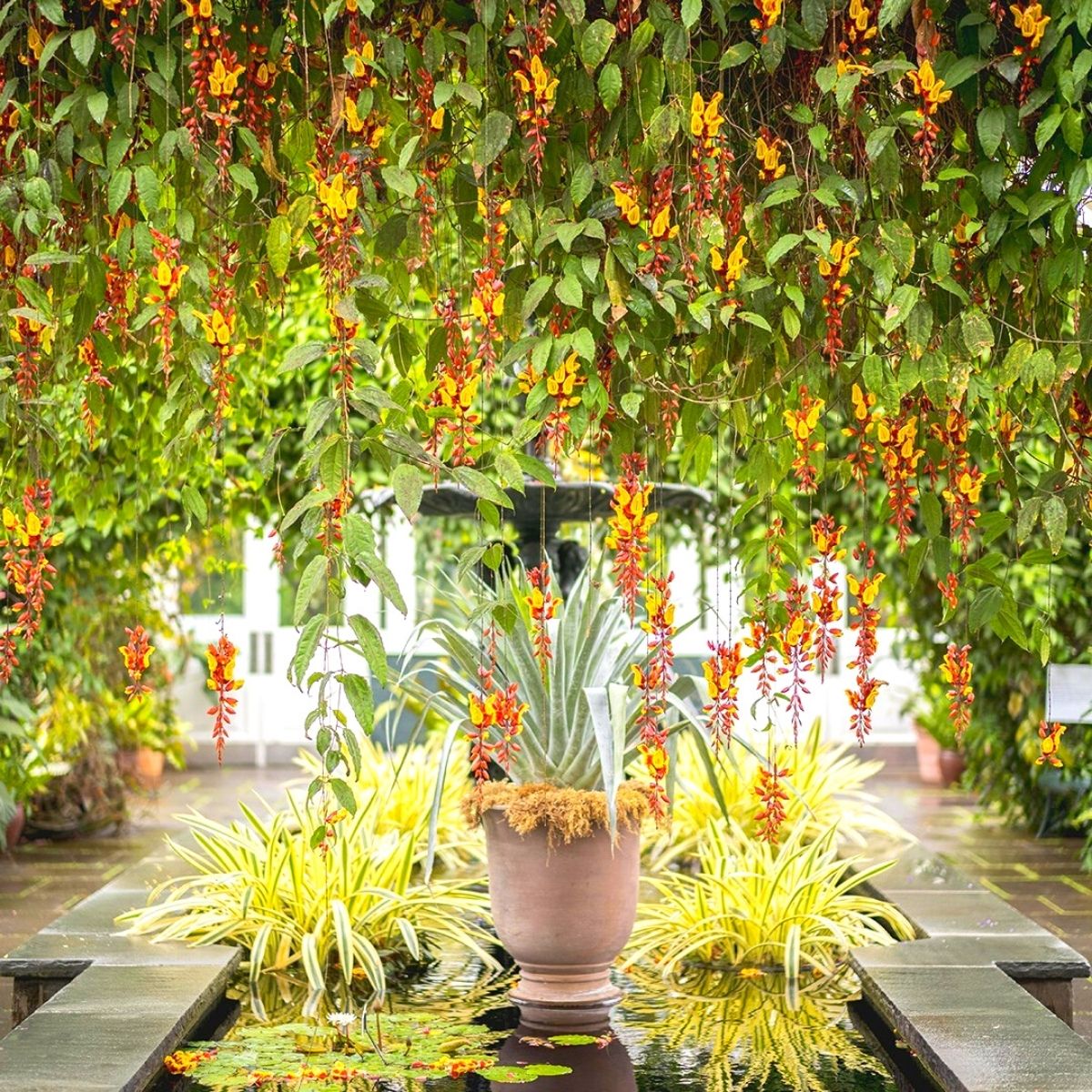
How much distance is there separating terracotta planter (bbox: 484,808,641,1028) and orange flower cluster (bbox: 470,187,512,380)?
1.44 m

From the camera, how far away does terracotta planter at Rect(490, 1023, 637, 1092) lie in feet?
9.29

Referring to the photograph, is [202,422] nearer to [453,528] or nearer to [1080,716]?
[1080,716]

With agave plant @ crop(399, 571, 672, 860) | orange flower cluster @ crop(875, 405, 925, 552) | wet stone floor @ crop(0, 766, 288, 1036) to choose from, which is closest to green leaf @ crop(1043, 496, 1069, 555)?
orange flower cluster @ crop(875, 405, 925, 552)

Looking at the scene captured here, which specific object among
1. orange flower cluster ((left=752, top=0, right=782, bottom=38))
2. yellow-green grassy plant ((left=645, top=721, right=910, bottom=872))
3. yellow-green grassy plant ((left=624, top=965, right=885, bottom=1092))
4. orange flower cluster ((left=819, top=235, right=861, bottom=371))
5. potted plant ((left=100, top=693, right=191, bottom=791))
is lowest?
yellow-green grassy plant ((left=624, top=965, right=885, bottom=1092))

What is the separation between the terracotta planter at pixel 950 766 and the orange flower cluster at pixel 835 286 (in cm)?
693

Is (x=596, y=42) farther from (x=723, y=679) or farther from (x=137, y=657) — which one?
(x=137, y=657)

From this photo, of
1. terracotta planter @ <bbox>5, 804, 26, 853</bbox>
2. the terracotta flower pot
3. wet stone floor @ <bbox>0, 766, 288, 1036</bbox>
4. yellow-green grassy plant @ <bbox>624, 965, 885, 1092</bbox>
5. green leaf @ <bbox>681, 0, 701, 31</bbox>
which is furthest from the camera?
the terracotta flower pot

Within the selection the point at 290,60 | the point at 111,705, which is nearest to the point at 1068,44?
the point at 290,60

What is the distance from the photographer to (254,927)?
12.2ft

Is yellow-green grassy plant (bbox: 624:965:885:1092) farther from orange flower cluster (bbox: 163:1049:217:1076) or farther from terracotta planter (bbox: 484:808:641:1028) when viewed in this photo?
orange flower cluster (bbox: 163:1049:217:1076)

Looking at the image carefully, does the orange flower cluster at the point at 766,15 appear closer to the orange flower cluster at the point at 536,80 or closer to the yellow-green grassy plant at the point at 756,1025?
the orange flower cluster at the point at 536,80

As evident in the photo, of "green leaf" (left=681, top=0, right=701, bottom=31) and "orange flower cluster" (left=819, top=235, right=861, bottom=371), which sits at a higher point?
"green leaf" (left=681, top=0, right=701, bottom=31)

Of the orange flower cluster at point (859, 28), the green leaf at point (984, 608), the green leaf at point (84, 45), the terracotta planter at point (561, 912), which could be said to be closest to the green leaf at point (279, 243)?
the green leaf at point (84, 45)

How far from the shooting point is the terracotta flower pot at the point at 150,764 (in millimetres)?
8191
